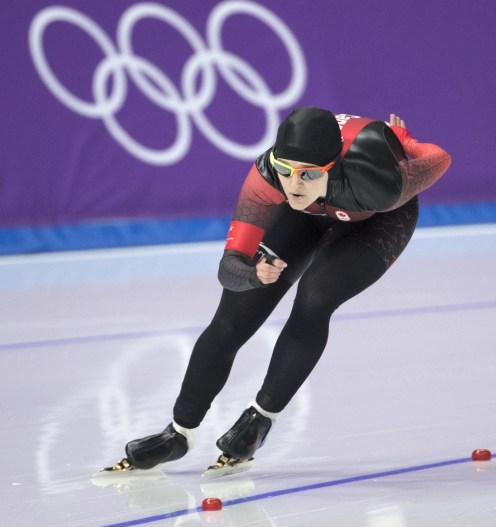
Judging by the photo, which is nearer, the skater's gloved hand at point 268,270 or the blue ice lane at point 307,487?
the blue ice lane at point 307,487

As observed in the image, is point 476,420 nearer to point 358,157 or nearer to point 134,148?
point 358,157

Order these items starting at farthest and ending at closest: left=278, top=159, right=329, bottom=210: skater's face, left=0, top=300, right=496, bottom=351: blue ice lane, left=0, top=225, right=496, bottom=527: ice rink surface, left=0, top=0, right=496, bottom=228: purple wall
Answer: left=0, top=0, right=496, bottom=228: purple wall
left=0, top=300, right=496, bottom=351: blue ice lane
left=278, top=159, right=329, bottom=210: skater's face
left=0, top=225, right=496, bottom=527: ice rink surface

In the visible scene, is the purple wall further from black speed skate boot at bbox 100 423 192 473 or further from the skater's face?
the skater's face

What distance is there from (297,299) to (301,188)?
347 millimetres

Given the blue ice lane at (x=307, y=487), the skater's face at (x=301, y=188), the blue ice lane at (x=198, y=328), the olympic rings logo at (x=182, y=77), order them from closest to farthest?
1. the blue ice lane at (x=307, y=487)
2. the skater's face at (x=301, y=188)
3. the blue ice lane at (x=198, y=328)
4. the olympic rings logo at (x=182, y=77)

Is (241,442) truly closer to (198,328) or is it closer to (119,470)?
(119,470)

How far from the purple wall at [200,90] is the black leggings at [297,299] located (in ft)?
19.6

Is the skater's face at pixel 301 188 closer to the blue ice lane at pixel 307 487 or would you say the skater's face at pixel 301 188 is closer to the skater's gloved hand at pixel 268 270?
the skater's gloved hand at pixel 268 270

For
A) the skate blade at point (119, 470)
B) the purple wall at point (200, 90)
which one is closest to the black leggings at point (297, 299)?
the skate blade at point (119, 470)

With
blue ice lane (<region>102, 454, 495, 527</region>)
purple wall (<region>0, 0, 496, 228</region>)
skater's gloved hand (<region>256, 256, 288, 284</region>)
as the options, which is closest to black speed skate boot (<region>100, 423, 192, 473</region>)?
blue ice lane (<region>102, 454, 495, 527</region>)

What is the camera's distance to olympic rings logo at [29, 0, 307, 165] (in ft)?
31.5

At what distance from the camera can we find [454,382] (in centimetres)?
472

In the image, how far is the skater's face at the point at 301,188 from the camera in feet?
11.0

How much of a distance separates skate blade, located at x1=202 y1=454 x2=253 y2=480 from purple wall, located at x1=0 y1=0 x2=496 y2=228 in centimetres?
611
